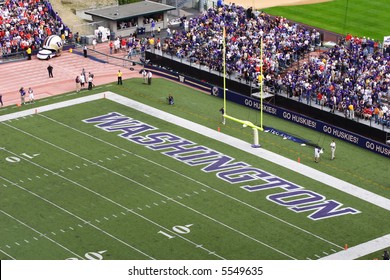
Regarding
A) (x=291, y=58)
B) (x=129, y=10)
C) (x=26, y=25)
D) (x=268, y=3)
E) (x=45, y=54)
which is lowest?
(x=45, y=54)

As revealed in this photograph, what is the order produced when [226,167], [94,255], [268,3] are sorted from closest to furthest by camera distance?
[94,255]
[226,167]
[268,3]

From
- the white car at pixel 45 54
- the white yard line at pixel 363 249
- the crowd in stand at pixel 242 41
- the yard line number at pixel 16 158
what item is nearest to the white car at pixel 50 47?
the white car at pixel 45 54

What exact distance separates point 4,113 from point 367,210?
25112 mm

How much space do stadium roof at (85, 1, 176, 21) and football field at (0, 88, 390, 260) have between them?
18.0 m

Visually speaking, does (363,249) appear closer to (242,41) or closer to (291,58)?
(291,58)

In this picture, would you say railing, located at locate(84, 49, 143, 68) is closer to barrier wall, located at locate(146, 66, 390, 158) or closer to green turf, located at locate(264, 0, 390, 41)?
barrier wall, located at locate(146, 66, 390, 158)

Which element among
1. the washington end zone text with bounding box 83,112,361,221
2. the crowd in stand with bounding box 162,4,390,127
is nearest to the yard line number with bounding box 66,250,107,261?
the washington end zone text with bounding box 83,112,361,221

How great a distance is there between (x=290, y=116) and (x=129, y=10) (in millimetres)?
23266

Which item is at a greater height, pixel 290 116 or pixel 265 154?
pixel 290 116

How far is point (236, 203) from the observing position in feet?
164

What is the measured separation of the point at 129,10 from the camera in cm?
7956

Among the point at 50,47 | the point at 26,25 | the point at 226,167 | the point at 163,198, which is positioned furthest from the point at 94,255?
the point at 26,25

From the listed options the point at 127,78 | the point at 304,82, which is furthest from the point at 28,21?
the point at 304,82

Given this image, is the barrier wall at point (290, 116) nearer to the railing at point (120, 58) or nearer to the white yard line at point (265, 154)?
the railing at point (120, 58)
